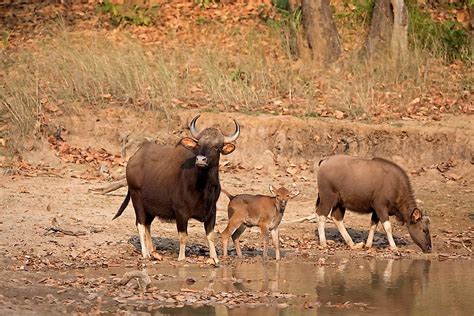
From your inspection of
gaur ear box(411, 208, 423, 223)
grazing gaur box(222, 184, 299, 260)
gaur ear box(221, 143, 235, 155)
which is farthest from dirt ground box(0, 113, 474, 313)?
gaur ear box(221, 143, 235, 155)

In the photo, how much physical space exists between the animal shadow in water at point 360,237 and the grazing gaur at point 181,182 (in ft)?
10.4

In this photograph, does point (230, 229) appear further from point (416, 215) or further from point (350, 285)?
point (416, 215)

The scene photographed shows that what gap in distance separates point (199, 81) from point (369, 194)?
6.90 m

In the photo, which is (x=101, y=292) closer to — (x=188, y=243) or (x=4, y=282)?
(x=4, y=282)

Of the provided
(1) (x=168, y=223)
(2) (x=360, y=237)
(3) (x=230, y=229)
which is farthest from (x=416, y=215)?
(1) (x=168, y=223)

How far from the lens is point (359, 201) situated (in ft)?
57.2

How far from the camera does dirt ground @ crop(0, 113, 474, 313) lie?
14.2m

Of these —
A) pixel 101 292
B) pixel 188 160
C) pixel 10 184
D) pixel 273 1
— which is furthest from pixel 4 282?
pixel 273 1

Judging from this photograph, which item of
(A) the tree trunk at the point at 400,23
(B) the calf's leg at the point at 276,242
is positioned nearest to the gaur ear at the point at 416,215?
(B) the calf's leg at the point at 276,242

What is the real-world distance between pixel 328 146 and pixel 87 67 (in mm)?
5078

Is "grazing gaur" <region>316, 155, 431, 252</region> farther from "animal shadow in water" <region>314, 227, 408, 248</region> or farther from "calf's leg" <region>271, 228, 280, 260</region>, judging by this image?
"calf's leg" <region>271, 228, 280, 260</region>

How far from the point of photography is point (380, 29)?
81.6ft

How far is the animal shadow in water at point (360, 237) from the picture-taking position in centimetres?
1798

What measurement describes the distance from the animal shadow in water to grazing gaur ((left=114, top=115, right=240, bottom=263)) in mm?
3157
